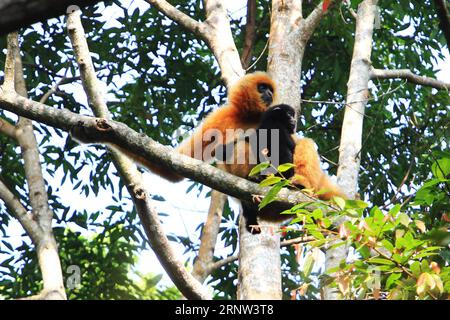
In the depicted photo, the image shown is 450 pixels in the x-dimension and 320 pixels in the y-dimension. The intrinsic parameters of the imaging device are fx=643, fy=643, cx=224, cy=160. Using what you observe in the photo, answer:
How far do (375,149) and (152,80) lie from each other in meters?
3.90

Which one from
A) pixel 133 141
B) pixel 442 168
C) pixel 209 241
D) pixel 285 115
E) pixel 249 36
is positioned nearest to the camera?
pixel 442 168

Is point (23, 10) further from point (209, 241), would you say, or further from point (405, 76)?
point (405, 76)

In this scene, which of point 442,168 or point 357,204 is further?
point 442,168

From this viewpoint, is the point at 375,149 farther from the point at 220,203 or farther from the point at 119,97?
the point at 119,97

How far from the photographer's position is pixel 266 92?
24.8ft

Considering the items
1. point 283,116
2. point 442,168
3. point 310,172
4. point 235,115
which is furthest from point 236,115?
point 442,168

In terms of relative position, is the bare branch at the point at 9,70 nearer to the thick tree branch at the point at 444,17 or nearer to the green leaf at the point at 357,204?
the green leaf at the point at 357,204

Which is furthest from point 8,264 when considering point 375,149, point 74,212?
point 375,149

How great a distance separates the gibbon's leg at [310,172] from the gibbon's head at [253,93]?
0.94 meters

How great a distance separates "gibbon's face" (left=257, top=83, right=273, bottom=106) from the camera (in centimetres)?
749

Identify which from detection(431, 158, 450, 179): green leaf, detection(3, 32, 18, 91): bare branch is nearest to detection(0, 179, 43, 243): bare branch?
detection(3, 32, 18, 91): bare branch

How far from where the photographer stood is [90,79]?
19.4 feet

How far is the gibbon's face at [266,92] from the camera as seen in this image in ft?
24.6

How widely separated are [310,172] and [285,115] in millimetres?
697
